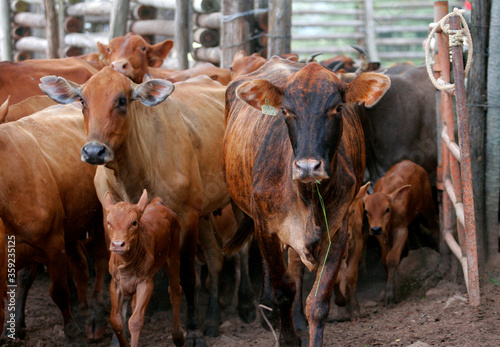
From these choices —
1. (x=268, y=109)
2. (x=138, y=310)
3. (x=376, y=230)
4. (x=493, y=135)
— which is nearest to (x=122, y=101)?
(x=268, y=109)

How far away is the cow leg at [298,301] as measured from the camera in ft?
18.2

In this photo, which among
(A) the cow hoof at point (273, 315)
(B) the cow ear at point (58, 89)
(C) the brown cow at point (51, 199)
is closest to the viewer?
(C) the brown cow at point (51, 199)

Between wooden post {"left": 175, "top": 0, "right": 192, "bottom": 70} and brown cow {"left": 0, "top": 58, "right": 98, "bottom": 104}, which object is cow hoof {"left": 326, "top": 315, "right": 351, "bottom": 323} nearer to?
brown cow {"left": 0, "top": 58, "right": 98, "bottom": 104}

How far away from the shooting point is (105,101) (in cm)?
553

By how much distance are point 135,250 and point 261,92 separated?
165 centimetres

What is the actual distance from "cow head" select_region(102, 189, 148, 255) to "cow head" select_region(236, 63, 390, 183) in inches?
51.7

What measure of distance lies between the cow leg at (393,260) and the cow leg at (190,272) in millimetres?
2121

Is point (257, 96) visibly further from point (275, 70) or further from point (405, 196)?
point (405, 196)

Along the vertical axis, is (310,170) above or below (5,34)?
above

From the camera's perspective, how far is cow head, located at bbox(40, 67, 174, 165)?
5.35m

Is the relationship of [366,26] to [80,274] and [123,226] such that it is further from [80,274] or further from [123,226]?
[123,226]

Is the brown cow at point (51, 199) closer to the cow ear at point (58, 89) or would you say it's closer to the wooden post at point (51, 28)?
the cow ear at point (58, 89)

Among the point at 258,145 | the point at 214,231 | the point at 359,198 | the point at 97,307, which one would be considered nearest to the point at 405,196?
the point at 359,198

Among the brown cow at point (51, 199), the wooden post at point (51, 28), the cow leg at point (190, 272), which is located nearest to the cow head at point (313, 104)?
the cow leg at point (190, 272)
